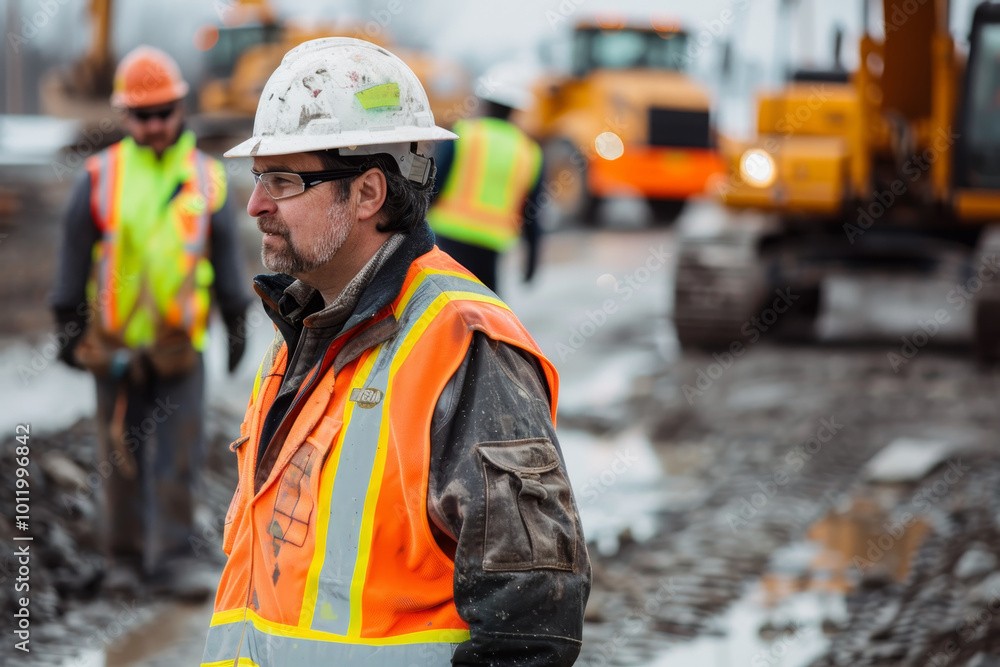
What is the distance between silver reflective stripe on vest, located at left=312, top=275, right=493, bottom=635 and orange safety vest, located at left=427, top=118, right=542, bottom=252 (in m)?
4.94

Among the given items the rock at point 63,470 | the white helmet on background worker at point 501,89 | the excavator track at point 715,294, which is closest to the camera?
the rock at point 63,470

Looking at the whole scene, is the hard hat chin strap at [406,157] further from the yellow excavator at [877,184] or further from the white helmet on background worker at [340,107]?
the yellow excavator at [877,184]

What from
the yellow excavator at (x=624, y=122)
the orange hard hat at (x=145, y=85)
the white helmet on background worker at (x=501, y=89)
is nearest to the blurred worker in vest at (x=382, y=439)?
the orange hard hat at (x=145, y=85)

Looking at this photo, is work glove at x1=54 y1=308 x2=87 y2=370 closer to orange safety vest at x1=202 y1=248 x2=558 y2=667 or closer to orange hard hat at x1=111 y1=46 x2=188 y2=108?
orange hard hat at x1=111 y1=46 x2=188 y2=108

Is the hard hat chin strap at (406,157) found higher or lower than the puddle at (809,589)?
higher

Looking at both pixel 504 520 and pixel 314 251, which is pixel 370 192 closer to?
pixel 314 251

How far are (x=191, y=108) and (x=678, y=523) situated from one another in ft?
88.8

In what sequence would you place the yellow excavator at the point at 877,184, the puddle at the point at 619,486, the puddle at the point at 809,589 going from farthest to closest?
1. the yellow excavator at the point at 877,184
2. the puddle at the point at 619,486
3. the puddle at the point at 809,589

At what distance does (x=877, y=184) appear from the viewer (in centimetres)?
1052

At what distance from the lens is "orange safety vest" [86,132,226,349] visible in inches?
194

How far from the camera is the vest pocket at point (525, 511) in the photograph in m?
1.81

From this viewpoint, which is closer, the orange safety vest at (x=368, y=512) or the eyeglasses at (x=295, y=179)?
the orange safety vest at (x=368, y=512)

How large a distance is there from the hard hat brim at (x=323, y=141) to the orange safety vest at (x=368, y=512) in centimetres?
25

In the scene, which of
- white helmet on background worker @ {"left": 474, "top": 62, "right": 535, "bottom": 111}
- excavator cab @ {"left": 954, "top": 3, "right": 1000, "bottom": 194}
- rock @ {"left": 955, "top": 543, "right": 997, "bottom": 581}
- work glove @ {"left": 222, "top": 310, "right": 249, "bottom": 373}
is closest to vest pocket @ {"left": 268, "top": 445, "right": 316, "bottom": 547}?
work glove @ {"left": 222, "top": 310, "right": 249, "bottom": 373}
